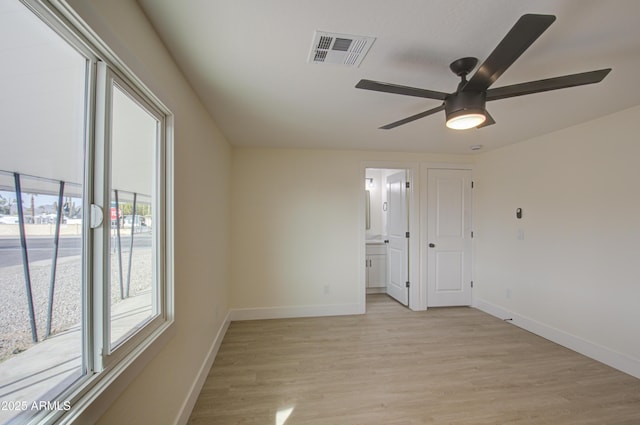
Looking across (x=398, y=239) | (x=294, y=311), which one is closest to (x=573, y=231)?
(x=398, y=239)

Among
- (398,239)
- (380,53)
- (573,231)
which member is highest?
(380,53)

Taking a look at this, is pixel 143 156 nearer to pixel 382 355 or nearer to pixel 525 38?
pixel 525 38

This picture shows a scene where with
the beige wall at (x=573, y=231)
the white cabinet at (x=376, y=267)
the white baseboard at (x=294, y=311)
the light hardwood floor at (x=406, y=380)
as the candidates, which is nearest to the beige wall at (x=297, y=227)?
the white baseboard at (x=294, y=311)

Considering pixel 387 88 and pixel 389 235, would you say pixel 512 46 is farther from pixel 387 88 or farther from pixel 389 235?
pixel 389 235

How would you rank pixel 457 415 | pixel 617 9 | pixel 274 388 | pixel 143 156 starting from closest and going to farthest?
pixel 617 9, pixel 143 156, pixel 457 415, pixel 274 388

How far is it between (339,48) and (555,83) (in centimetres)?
115

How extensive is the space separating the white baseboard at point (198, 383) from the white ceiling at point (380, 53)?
2.23 metres

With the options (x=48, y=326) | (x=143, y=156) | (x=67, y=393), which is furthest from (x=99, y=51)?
(x=67, y=393)

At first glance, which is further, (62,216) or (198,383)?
(198,383)

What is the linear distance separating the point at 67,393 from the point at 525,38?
7.01 ft

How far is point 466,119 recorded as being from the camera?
5.46ft

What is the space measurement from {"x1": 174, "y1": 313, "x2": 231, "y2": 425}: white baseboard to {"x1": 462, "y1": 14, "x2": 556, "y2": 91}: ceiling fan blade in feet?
8.76

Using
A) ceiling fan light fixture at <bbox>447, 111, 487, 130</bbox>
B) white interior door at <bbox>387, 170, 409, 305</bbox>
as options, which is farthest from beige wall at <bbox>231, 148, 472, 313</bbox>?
ceiling fan light fixture at <bbox>447, 111, 487, 130</bbox>

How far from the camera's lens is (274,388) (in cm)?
222
